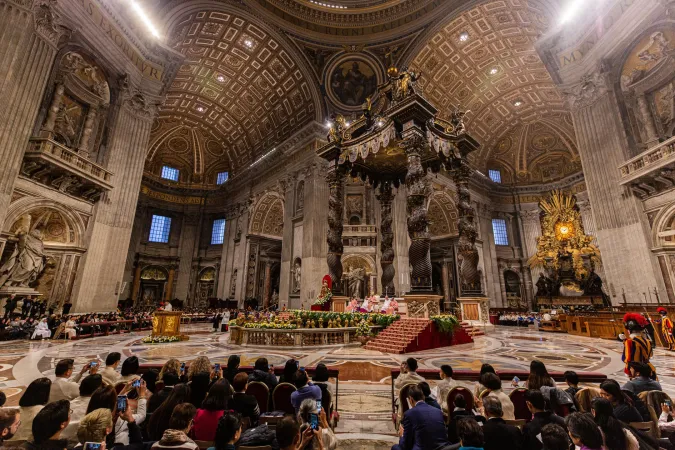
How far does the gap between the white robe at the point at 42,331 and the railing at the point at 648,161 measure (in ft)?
66.4

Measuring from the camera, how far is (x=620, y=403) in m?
2.20

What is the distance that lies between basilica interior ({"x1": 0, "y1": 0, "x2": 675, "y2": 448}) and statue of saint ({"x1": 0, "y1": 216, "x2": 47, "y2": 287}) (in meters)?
0.14

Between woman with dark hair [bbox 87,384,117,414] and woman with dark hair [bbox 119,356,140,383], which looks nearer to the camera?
woman with dark hair [bbox 87,384,117,414]

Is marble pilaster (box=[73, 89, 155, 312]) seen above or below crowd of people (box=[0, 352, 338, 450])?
above

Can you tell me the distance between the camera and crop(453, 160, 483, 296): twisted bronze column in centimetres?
1043

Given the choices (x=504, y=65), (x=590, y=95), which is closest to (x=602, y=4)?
(x=590, y=95)

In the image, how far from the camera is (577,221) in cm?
2191

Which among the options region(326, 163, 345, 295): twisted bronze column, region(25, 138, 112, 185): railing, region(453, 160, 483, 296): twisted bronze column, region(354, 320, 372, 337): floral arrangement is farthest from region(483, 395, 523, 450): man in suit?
region(25, 138, 112, 185): railing

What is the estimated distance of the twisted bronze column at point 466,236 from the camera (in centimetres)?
1043

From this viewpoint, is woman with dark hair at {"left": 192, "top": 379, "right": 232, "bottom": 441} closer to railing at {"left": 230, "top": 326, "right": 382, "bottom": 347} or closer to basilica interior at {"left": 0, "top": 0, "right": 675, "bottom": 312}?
railing at {"left": 230, "top": 326, "right": 382, "bottom": 347}

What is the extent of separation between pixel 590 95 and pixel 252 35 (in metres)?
18.5

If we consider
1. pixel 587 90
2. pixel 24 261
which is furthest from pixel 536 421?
pixel 587 90

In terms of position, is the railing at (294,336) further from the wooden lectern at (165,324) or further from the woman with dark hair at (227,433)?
the woman with dark hair at (227,433)

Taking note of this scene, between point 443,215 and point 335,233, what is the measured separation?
15.4 meters
